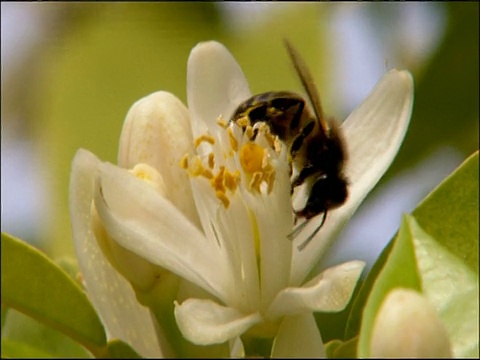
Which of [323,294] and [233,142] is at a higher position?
[233,142]

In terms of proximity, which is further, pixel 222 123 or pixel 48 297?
pixel 222 123

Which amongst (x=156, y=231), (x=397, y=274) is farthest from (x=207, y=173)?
(x=397, y=274)

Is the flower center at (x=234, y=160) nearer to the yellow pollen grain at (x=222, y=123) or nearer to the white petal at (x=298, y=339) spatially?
the yellow pollen grain at (x=222, y=123)

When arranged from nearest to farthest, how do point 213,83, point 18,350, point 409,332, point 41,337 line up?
point 409,332 < point 18,350 < point 41,337 < point 213,83

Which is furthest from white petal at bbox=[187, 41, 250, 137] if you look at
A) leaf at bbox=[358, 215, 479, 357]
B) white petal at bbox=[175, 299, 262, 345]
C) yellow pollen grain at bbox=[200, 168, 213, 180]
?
leaf at bbox=[358, 215, 479, 357]

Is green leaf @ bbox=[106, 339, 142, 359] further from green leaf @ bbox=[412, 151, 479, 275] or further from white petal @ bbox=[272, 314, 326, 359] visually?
green leaf @ bbox=[412, 151, 479, 275]

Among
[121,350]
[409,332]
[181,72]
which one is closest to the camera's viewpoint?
[409,332]

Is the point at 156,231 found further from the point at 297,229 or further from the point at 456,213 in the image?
the point at 456,213
